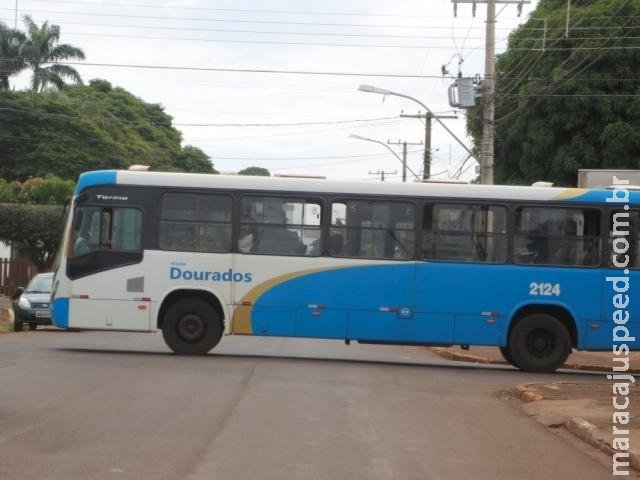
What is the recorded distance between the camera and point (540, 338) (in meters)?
18.1

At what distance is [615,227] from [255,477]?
11863mm

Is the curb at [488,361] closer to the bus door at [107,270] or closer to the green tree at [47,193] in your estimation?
the bus door at [107,270]

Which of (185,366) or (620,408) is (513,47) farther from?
(620,408)

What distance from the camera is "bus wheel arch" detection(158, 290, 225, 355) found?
18109 mm

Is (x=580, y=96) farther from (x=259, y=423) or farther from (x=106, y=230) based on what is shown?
(x=259, y=423)

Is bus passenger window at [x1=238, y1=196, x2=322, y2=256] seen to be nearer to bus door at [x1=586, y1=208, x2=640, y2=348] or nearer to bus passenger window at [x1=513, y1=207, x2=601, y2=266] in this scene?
bus passenger window at [x1=513, y1=207, x2=601, y2=266]

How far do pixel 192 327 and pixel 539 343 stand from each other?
6.21 m

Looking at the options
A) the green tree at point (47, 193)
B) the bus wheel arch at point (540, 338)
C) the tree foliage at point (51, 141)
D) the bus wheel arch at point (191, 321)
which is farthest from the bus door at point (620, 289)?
the tree foliage at point (51, 141)

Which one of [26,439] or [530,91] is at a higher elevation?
[530,91]

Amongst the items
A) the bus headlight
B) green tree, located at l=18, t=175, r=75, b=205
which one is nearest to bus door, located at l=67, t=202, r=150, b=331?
the bus headlight

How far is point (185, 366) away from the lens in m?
16.2

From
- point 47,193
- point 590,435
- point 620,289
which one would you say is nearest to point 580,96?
point 620,289

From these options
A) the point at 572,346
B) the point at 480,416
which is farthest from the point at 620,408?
the point at 572,346

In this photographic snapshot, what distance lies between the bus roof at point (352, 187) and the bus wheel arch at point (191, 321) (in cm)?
202
